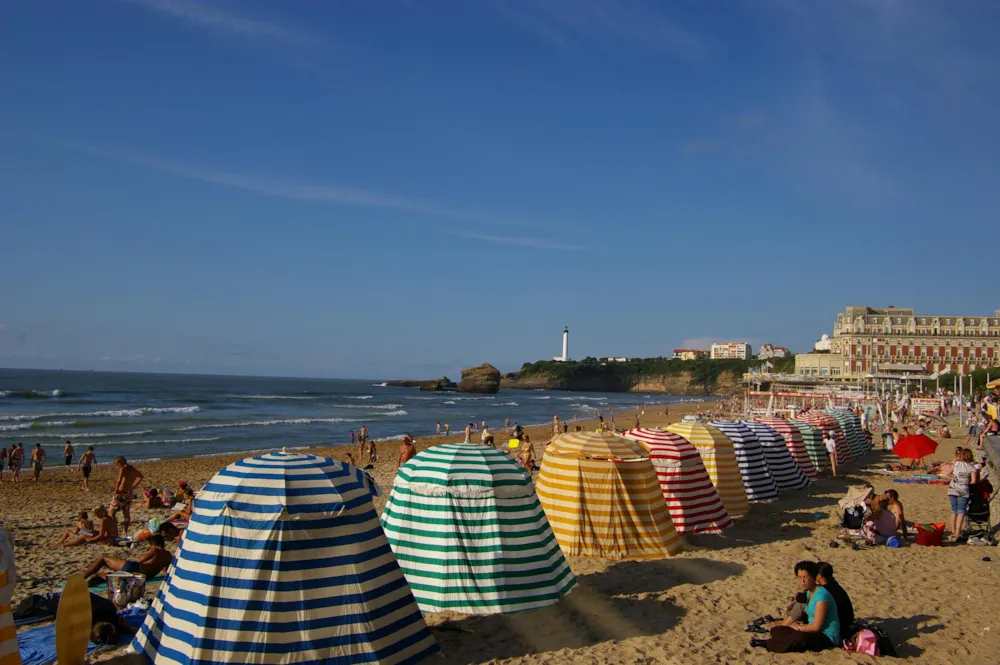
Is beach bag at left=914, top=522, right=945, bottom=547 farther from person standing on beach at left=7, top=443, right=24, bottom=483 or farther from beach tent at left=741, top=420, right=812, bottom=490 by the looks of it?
person standing on beach at left=7, top=443, right=24, bottom=483

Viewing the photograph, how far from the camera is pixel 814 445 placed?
18281 millimetres

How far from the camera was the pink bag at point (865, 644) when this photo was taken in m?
6.34

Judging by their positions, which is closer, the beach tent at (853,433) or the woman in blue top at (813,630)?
the woman in blue top at (813,630)

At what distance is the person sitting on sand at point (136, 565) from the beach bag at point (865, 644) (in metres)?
7.04

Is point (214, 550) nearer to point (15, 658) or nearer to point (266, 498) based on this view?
point (266, 498)

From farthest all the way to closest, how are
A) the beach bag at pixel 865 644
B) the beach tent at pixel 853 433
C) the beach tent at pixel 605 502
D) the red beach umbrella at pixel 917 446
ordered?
the beach tent at pixel 853 433, the red beach umbrella at pixel 917 446, the beach tent at pixel 605 502, the beach bag at pixel 865 644

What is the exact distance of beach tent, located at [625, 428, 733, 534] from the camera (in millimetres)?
10781

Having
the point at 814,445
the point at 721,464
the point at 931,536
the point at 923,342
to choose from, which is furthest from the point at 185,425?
the point at 923,342

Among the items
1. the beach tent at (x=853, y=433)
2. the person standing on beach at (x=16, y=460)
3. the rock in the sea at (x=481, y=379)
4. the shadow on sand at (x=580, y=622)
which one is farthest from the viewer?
the rock in the sea at (x=481, y=379)

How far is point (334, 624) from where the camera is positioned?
5465mm

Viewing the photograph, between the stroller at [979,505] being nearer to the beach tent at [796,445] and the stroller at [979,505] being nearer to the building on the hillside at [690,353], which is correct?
the beach tent at [796,445]

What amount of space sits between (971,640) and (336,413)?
177ft

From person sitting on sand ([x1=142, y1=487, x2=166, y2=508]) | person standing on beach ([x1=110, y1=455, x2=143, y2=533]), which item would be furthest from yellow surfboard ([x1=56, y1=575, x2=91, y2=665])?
person sitting on sand ([x1=142, y1=487, x2=166, y2=508])

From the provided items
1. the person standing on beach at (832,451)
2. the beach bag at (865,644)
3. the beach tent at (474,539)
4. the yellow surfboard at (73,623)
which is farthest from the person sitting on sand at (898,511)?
the yellow surfboard at (73,623)
